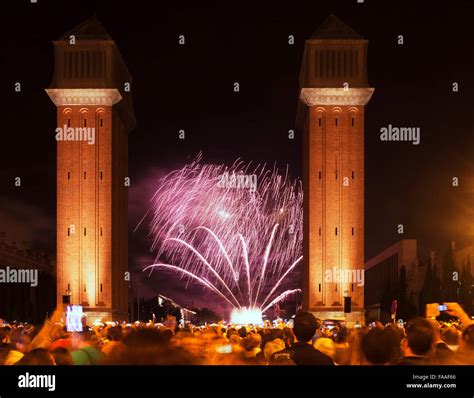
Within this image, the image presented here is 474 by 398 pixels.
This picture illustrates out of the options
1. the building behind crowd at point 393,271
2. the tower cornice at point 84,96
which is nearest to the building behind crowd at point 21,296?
the tower cornice at point 84,96

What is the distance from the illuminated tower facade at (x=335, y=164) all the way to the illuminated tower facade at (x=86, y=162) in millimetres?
15878

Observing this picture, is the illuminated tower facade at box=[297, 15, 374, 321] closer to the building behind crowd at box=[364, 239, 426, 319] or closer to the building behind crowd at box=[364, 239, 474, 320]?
the building behind crowd at box=[364, 239, 474, 320]

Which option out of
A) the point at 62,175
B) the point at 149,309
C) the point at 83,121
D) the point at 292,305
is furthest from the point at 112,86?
the point at 149,309

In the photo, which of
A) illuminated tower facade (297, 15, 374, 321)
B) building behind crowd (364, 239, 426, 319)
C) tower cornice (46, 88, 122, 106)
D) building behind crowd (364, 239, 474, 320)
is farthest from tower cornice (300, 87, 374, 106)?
building behind crowd (364, 239, 426, 319)

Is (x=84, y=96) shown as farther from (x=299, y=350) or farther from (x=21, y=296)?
(x=299, y=350)

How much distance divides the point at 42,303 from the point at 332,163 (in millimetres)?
32128

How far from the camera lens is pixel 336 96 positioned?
65500 mm

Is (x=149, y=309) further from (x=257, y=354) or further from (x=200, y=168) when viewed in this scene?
(x=257, y=354)

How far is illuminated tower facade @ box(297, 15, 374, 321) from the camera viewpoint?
6525 centimetres

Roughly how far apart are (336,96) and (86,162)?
2065cm

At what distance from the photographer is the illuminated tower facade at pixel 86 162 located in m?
65.2

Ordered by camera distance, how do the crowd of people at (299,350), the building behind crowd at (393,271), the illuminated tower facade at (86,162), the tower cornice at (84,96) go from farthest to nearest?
the building behind crowd at (393,271) → the illuminated tower facade at (86,162) → the tower cornice at (84,96) → the crowd of people at (299,350)

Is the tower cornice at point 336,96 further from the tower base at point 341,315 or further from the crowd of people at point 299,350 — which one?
the crowd of people at point 299,350

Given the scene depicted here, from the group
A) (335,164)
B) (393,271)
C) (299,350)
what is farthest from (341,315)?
(393,271)
